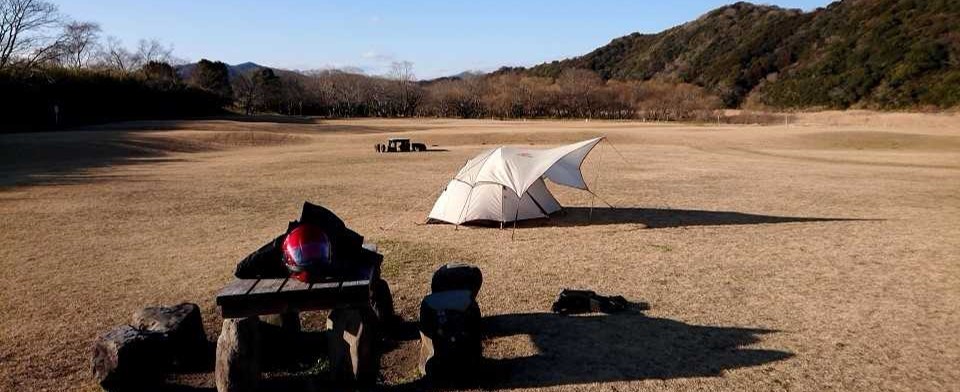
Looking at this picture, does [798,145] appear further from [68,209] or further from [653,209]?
[68,209]

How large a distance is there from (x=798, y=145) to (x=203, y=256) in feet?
105

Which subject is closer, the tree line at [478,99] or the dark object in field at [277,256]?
the dark object in field at [277,256]

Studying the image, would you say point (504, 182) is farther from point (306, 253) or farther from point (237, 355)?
point (237, 355)

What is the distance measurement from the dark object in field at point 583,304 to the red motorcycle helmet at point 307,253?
2960 millimetres

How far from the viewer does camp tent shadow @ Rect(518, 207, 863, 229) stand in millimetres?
11734

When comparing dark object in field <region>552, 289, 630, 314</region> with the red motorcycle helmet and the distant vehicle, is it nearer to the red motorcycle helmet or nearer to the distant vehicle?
the red motorcycle helmet

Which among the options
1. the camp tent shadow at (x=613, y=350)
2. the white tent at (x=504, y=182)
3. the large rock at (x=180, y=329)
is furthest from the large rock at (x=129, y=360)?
the white tent at (x=504, y=182)

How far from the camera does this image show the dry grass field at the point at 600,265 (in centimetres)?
540

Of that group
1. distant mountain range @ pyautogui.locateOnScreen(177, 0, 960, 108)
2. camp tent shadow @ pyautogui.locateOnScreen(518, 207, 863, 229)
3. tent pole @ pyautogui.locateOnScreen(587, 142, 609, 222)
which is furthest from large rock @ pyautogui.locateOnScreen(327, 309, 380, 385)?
distant mountain range @ pyautogui.locateOnScreen(177, 0, 960, 108)

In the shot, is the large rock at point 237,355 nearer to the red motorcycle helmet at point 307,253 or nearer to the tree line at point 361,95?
the red motorcycle helmet at point 307,253

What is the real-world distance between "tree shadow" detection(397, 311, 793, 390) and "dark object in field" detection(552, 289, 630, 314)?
0.40 feet

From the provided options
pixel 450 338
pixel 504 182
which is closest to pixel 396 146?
pixel 504 182

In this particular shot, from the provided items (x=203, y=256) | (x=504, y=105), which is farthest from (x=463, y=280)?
(x=504, y=105)

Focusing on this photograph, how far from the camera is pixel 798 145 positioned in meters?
33.6
